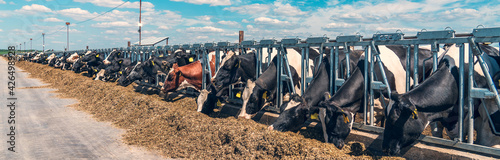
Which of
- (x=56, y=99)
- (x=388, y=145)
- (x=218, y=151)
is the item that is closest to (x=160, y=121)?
(x=218, y=151)

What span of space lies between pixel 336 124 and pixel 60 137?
20.6 feet

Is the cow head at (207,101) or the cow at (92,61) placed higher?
the cow at (92,61)

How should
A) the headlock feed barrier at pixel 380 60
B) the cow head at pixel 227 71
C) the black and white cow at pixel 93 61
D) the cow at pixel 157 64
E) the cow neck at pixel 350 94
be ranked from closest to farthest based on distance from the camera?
the headlock feed barrier at pixel 380 60 → the cow neck at pixel 350 94 → the cow head at pixel 227 71 → the cow at pixel 157 64 → the black and white cow at pixel 93 61

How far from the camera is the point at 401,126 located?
17.9ft

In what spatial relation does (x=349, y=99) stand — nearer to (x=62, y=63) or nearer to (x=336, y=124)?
(x=336, y=124)

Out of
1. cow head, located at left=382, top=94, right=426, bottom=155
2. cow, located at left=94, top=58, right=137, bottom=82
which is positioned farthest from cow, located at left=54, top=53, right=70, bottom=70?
cow head, located at left=382, top=94, right=426, bottom=155

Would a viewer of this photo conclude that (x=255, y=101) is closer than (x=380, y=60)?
No

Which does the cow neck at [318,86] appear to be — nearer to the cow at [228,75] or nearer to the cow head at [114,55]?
the cow at [228,75]

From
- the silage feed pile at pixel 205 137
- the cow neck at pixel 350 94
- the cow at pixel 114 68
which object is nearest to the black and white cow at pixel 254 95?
the silage feed pile at pixel 205 137

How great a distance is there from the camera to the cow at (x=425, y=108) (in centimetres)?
545

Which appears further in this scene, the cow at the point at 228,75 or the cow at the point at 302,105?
the cow at the point at 228,75

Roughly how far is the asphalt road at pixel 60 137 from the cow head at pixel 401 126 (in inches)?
164

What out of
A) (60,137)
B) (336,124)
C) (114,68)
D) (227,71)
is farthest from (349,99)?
(114,68)

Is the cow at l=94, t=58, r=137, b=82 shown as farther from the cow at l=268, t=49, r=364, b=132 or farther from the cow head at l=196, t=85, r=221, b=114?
the cow at l=268, t=49, r=364, b=132
